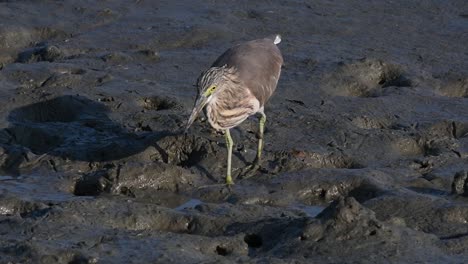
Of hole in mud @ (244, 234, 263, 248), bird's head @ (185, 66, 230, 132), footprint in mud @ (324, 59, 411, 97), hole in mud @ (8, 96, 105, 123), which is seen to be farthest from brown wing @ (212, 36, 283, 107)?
hole in mud @ (244, 234, 263, 248)

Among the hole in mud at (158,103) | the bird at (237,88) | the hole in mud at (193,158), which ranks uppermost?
the bird at (237,88)

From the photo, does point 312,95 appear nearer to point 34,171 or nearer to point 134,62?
point 134,62

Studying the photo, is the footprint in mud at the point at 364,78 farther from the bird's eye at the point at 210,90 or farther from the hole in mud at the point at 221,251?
the hole in mud at the point at 221,251

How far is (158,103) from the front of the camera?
34.6ft

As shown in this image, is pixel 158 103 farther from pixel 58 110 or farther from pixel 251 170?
pixel 251 170

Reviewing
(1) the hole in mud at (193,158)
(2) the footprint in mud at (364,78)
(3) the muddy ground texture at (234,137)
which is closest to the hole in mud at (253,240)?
(3) the muddy ground texture at (234,137)

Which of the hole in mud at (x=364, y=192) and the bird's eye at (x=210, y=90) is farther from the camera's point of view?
the bird's eye at (x=210, y=90)

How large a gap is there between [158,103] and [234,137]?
3.47ft

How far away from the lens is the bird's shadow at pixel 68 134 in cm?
944

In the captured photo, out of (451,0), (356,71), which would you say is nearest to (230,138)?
(356,71)

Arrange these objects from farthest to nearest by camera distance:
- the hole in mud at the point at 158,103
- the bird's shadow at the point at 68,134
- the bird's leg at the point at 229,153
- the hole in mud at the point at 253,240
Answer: the hole in mud at the point at 158,103 → the bird's shadow at the point at 68,134 → the bird's leg at the point at 229,153 → the hole in mud at the point at 253,240

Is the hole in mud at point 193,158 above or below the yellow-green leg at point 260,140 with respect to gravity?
below

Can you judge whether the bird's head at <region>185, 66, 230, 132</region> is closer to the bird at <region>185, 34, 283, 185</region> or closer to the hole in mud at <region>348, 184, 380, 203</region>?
the bird at <region>185, 34, 283, 185</region>

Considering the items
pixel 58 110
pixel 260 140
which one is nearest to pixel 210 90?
pixel 260 140
